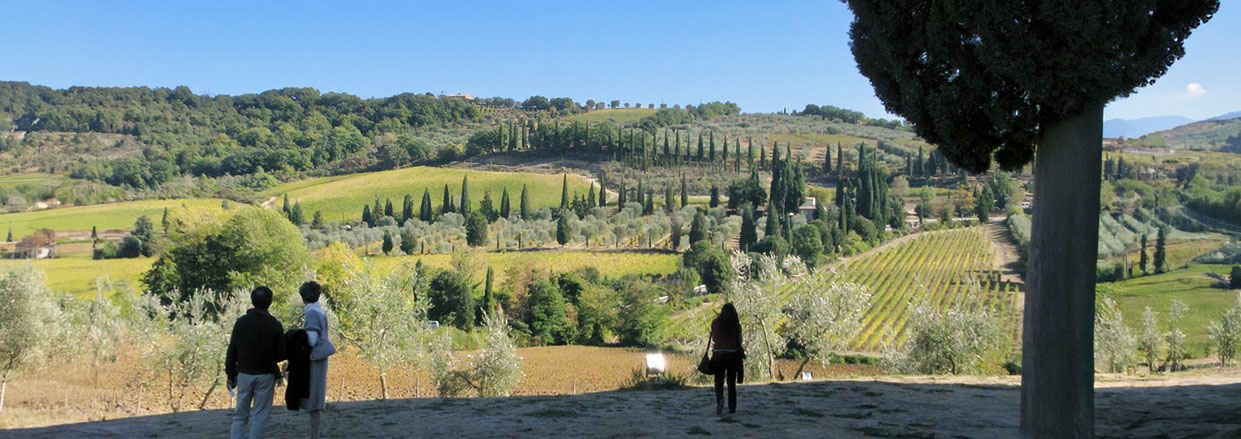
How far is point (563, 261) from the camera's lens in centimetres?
8025

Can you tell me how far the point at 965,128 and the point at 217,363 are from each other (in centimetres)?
2337

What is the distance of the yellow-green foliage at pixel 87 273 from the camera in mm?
60438

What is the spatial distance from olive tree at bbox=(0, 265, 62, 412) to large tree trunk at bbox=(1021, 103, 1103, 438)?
28424 millimetres

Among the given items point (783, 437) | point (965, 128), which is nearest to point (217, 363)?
point (783, 437)

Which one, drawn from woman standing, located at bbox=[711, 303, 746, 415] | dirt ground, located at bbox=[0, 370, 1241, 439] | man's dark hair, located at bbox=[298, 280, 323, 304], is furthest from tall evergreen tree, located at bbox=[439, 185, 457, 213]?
man's dark hair, located at bbox=[298, 280, 323, 304]

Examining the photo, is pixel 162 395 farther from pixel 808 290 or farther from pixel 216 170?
pixel 216 170

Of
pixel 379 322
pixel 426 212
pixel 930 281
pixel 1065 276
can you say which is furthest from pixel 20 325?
pixel 426 212

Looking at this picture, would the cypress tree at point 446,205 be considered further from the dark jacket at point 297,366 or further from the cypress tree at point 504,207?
the dark jacket at point 297,366

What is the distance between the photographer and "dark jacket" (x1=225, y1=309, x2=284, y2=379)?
22.7 feet

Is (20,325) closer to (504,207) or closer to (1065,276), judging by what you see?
(1065,276)

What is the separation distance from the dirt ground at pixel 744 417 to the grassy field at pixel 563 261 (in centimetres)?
6149

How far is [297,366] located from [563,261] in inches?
2883

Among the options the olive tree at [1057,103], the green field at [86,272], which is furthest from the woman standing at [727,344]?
the green field at [86,272]

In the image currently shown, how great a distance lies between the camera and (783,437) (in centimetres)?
826
